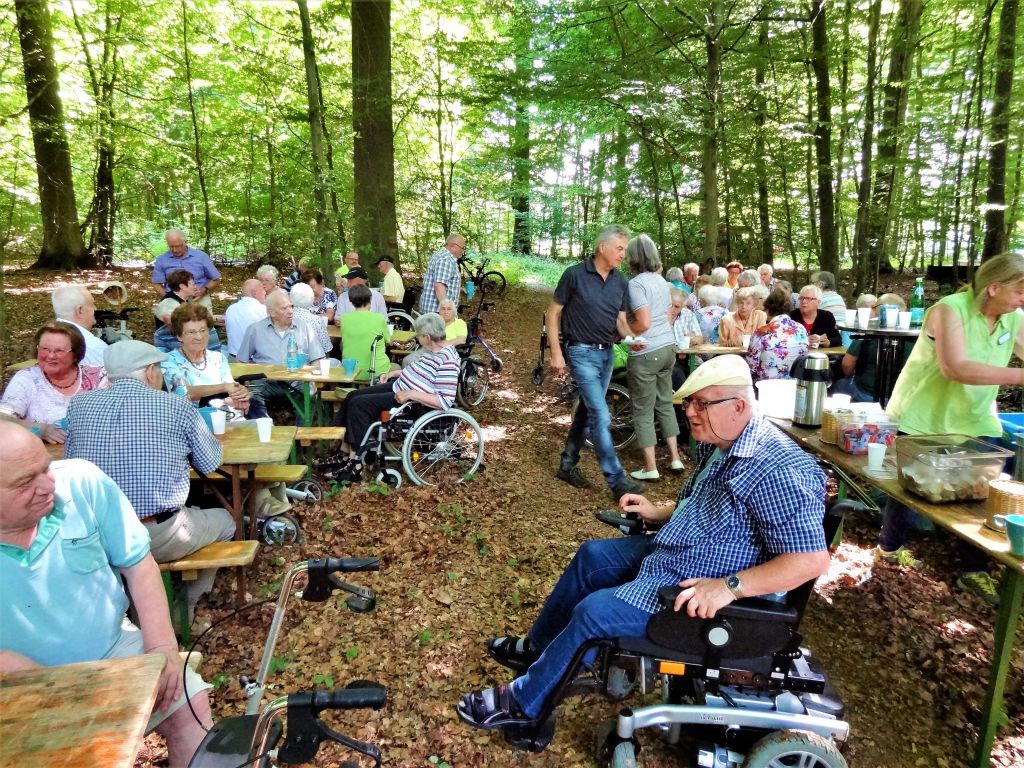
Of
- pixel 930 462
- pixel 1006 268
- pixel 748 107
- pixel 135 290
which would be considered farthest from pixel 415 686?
pixel 135 290

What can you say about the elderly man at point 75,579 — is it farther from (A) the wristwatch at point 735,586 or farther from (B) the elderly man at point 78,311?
(B) the elderly man at point 78,311

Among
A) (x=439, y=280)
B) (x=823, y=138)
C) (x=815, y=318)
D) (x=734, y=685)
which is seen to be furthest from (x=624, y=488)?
(x=823, y=138)

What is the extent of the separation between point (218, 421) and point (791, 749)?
3241 mm

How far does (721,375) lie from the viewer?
82.5 inches

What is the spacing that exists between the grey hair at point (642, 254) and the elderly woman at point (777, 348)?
1211 mm

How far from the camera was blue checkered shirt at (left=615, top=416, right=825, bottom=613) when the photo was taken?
75.4 inches

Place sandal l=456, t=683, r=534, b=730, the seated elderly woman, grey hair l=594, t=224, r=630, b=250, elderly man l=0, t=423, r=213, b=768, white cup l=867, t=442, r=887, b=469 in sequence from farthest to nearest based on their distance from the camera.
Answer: the seated elderly woman < grey hair l=594, t=224, r=630, b=250 < white cup l=867, t=442, r=887, b=469 < sandal l=456, t=683, r=534, b=730 < elderly man l=0, t=423, r=213, b=768

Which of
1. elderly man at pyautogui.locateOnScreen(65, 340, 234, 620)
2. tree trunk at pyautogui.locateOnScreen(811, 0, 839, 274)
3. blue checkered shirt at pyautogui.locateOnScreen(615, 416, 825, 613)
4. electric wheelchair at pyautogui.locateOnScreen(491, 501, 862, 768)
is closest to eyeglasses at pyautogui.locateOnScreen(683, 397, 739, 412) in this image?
blue checkered shirt at pyautogui.locateOnScreen(615, 416, 825, 613)

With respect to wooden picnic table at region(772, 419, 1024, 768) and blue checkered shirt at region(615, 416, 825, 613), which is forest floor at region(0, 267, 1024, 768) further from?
blue checkered shirt at region(615, 416, 825, 613)

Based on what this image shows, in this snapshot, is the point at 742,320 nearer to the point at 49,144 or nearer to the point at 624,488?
the point at 624,488

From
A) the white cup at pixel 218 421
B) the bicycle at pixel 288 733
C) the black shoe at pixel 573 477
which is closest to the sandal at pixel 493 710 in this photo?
the bicycle at pixel 288 733

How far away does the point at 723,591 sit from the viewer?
1955mm

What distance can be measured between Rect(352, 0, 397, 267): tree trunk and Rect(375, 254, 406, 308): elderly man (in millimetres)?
373

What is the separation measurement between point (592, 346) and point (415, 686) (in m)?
2.69
